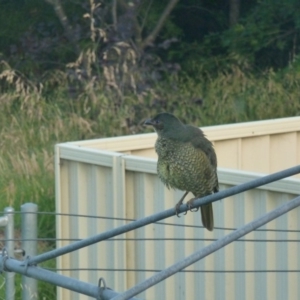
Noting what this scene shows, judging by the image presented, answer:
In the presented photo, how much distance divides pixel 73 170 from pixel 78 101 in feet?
13.8

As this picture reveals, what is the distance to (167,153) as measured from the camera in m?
4.38

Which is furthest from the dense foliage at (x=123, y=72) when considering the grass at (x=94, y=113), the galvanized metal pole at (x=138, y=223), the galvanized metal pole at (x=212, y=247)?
the galvanized metal pole at (x=212, y=247)

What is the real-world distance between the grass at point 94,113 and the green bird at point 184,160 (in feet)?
9.15

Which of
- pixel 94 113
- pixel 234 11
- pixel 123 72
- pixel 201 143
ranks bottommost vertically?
pixel 201 143

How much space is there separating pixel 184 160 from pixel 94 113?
498cm

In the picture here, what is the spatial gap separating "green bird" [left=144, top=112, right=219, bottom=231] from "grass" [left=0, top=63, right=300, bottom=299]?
2.79 meters

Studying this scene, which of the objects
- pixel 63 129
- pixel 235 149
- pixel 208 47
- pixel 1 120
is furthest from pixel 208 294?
pixel 208 47

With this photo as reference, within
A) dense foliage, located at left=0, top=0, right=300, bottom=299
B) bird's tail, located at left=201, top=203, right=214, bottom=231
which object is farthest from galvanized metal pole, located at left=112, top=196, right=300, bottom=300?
dense foliage, located at left=0, top=0, right=300, bottom=299

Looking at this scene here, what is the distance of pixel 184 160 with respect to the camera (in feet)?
14.4

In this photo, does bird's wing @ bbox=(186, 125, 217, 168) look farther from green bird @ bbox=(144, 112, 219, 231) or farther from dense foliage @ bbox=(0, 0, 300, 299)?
dense foliage @ bbox=(0, 0, 300, 299)

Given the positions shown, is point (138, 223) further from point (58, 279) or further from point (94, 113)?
point (94, 113)

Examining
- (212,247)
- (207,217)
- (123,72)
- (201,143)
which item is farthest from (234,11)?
(212,247)

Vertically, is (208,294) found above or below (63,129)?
below

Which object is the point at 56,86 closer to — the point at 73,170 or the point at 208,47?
the point at 208,47
